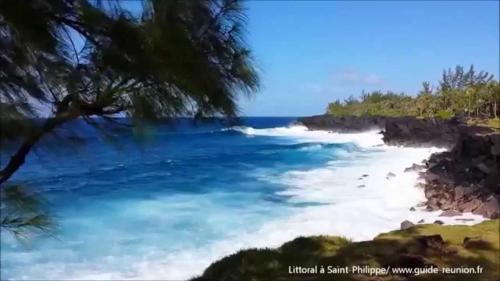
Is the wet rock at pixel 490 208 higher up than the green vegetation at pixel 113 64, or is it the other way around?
Result: the green vegetation at pixel 113 64

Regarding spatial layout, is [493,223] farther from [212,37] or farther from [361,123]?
[361,123]

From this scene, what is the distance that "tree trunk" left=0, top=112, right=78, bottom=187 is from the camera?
203 cm

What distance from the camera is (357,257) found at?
19.0 ft

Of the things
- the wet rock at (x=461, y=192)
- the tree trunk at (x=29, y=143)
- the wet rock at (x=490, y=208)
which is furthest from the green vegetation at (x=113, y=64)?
the wet rock at (x=461, y=192)

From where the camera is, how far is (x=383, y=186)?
62.7 ft

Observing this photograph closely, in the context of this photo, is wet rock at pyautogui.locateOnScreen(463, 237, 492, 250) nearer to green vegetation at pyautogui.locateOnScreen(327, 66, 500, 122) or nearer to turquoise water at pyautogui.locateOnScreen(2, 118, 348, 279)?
turquoise water at pyautogui.locateOnScreen(2, 118, 348, 279)

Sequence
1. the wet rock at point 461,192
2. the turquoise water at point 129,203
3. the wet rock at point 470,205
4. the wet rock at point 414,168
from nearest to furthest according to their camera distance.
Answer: the turquoise water at point 129,203, the wet rock at point 470,205, the wet rock at point 461,192, the wet rock at point 414,168

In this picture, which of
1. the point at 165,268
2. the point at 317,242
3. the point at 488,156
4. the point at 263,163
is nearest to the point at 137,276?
the point at 165,268

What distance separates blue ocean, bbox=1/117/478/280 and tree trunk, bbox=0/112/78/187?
0.22 ft

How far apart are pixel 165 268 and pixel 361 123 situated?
5823cm

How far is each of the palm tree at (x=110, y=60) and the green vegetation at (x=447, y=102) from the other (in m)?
50.4

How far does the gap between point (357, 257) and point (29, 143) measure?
14.4 ft

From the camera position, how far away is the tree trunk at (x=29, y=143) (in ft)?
6.65

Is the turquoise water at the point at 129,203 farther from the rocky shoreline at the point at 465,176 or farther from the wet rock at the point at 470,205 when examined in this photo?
the wet rock at the point at 470,205
